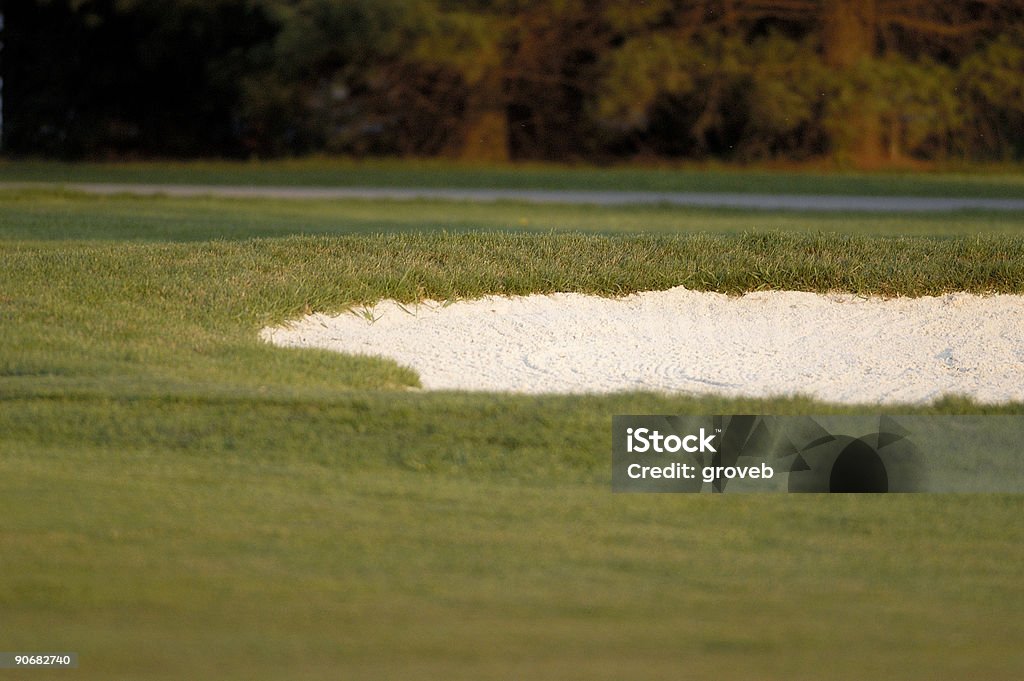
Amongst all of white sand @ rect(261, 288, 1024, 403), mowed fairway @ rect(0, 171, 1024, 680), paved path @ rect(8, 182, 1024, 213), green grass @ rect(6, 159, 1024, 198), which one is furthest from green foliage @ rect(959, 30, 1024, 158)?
mowed fairway @ rect(0, 171, 1024, 680)

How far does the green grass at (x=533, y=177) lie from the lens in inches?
909

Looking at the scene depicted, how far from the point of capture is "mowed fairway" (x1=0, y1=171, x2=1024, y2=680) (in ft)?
11.5

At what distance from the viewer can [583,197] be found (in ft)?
66.0

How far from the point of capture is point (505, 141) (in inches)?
1220

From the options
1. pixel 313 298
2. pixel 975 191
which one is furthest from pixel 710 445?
pixel 975 191

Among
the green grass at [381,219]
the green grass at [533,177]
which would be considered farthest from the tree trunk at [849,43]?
the green grass at [381,219]

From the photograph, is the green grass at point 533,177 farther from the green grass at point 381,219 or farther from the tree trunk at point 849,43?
the green grass at point 381,219

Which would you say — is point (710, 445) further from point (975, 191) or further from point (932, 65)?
point (932, 65)

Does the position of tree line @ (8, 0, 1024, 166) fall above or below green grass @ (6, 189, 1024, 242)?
above

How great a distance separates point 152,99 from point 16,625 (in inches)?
1193

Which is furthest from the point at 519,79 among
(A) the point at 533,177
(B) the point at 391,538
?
(B) the point at 391,538

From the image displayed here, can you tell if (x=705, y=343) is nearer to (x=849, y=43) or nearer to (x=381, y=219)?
(x=381, y=219)

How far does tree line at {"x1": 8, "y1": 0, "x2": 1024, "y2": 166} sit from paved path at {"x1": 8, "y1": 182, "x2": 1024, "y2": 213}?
5.74 metres

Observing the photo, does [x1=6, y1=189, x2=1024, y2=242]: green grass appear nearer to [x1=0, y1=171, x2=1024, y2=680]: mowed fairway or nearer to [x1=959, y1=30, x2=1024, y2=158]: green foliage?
[x1=0, y1=171, x2=1024, y2=680]: mowed fairway
